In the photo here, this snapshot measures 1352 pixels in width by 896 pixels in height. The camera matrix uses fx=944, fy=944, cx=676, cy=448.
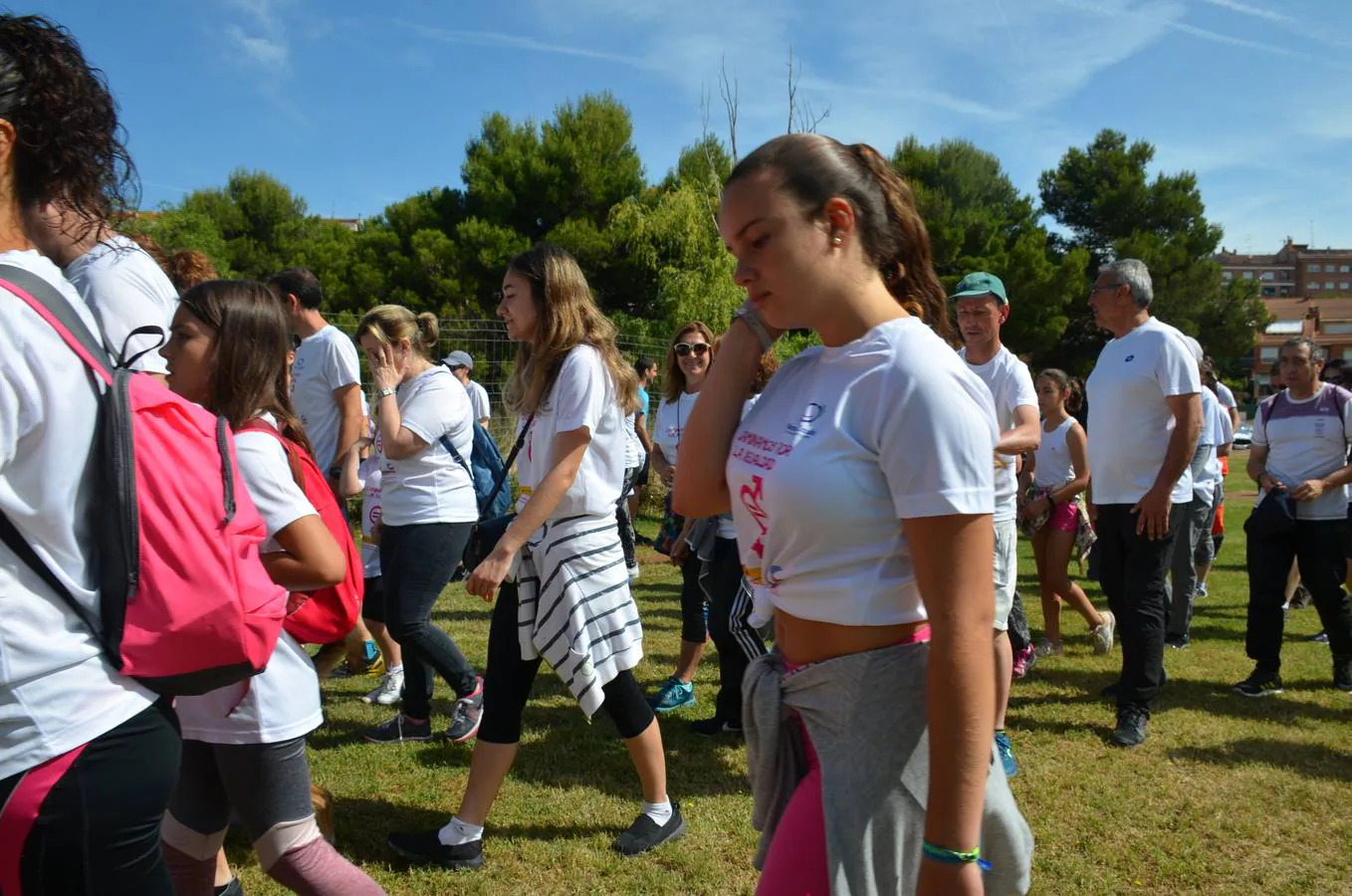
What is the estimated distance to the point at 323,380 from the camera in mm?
5152

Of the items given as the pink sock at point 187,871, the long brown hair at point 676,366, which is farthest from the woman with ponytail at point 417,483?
the pink sock at point 187,871

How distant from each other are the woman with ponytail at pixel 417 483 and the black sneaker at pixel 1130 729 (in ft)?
10.6

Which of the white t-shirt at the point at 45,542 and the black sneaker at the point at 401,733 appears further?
the black sneaker at the point at 401,733

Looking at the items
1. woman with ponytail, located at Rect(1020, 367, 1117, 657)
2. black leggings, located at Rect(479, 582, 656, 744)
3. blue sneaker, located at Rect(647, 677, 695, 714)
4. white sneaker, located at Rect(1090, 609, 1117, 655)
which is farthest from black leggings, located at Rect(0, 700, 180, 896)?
white sneaker, located at Rect(1090, 609, 1117, 655)

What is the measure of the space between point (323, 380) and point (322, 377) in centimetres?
2

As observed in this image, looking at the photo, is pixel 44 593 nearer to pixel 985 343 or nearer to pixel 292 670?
pixel 292 670

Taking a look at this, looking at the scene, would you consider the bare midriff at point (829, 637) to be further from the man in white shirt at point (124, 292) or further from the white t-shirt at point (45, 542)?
the man in white shirt at point (124, 292)

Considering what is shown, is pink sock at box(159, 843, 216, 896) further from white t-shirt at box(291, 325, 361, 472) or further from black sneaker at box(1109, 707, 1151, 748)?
black sneaker at box(1109, 707, 1151, 748)

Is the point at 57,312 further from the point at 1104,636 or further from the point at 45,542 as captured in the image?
the point at 1104,636

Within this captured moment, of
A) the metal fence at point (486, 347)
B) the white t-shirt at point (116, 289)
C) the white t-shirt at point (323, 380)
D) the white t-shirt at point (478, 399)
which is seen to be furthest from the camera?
the metal fence at point (486, 347)

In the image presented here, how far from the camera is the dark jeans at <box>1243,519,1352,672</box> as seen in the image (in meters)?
5.81

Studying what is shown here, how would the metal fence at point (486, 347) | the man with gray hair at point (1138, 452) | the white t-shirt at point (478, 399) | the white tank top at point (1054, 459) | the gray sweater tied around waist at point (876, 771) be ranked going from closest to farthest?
the gray sweater tied around waist at point (876, 771)
the man with gray hair at point (1138, 452)
the white tank top at point (1054, 459)
the white t-shirt at point (478, 399)
the metal fence at point (486, 347)

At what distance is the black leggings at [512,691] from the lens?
341 cm

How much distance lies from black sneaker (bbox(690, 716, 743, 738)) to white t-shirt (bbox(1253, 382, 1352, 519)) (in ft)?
12.7
